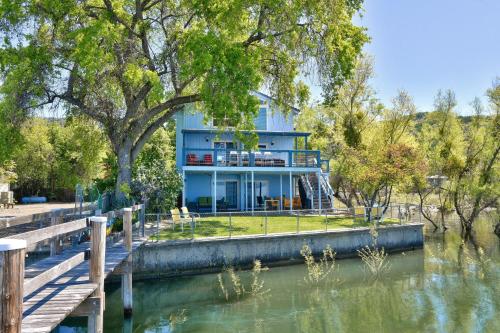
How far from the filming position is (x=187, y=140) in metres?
29.5

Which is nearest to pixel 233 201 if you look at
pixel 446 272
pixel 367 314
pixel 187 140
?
pixel 187 140

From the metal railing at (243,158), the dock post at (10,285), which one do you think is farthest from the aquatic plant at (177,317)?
the metal railing at (243,158)

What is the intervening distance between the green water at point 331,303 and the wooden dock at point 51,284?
298 centimetres

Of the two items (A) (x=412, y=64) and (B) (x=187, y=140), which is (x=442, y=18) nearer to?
(A) (x=412, y=64)

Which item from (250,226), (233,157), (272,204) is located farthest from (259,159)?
(250,226)

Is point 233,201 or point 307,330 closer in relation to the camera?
point 307,330

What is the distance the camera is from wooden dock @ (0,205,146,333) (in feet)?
13.5

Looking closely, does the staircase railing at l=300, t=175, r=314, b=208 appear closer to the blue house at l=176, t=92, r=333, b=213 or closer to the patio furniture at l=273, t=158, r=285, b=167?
the blue house at l=176, t=92, r=333, b=213

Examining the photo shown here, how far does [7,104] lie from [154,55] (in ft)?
21.7

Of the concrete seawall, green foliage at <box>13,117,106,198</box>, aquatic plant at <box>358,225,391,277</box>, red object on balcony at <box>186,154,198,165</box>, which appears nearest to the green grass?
the concrete seawall

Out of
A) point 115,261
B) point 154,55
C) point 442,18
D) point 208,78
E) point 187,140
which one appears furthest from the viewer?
point 187,140

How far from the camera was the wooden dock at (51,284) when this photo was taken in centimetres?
411

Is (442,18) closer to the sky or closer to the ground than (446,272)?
closer to the sky

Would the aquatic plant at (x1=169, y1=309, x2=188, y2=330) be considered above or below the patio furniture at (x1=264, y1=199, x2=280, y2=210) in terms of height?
below
